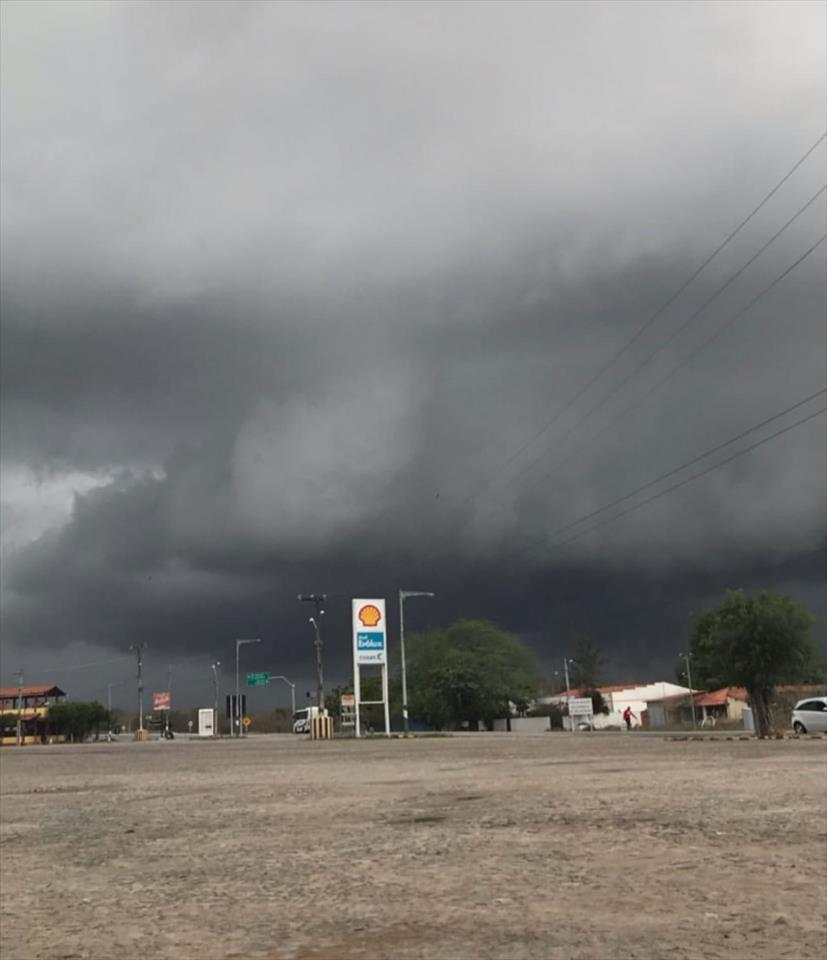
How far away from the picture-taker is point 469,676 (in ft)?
354

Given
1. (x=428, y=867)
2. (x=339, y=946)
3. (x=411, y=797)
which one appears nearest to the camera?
(x=339, y=946)

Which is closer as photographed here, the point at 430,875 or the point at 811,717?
the point at 430,875

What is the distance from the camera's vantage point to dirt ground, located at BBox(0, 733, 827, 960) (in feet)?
17.5

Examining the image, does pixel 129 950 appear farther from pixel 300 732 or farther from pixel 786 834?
pixel 300 732

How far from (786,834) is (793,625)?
3565 cm

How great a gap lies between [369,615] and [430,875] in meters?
72.0

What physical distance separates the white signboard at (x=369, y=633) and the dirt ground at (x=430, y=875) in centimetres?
6278

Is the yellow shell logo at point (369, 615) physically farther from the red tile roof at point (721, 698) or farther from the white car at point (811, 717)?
the red tile roof at point (721, 698)

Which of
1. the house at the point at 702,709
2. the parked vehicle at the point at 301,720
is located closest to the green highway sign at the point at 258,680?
the parked vehicle at the point at 301,720

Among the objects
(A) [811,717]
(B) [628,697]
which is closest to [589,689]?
(B) [628,697]

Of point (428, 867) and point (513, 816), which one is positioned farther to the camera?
point (513, 816)

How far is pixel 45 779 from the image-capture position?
2294 centimetres

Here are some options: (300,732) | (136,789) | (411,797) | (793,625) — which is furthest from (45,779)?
(300,732)

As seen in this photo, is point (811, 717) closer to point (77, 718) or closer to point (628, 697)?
point (77, 718)
